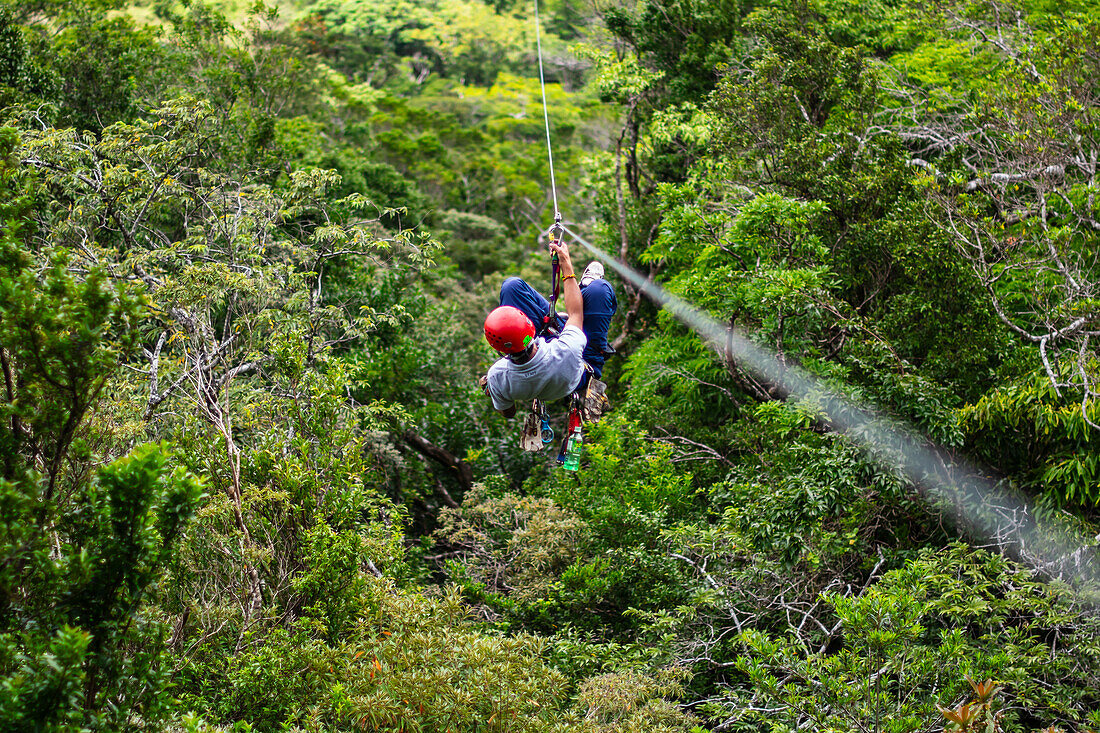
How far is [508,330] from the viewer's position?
4129 millimetres

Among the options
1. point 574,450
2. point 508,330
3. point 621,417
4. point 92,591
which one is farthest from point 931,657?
point 621,417

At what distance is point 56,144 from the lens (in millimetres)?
7875

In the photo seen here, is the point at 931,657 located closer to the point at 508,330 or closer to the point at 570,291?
the point at 570,291

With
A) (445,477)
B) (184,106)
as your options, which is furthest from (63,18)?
(445,477)

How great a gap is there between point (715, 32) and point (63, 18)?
11039mm

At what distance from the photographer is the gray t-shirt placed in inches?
174

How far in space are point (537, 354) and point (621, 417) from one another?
5.34m

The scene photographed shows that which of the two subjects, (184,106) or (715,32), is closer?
(184,106)

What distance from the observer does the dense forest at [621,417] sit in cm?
317

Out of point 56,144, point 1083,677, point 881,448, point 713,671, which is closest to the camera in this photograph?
point 1083,677

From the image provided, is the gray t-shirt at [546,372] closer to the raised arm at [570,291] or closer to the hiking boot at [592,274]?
the raised arm at [570,291]

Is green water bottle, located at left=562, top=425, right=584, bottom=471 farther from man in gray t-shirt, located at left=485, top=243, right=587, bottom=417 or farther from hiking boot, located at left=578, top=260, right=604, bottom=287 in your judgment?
hiking boot, located at left=578, top=260, right=604, bottom=287

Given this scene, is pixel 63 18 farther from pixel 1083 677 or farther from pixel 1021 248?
pixel 1083 677

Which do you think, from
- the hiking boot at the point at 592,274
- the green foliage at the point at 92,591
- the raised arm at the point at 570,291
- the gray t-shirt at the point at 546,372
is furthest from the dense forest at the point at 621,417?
the gray t-shirt at the point at 546,372
